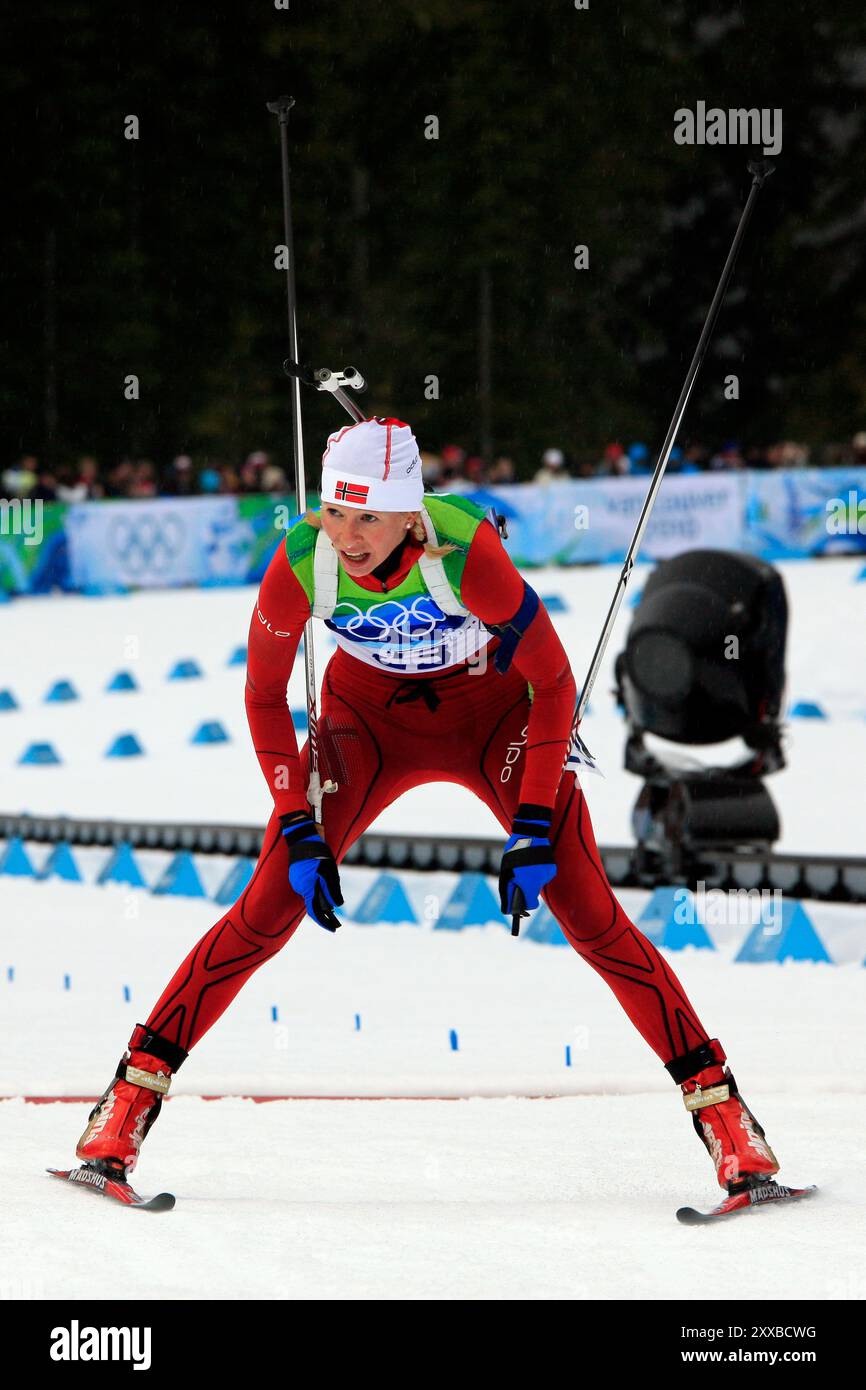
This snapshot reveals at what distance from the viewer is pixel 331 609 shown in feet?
15.9

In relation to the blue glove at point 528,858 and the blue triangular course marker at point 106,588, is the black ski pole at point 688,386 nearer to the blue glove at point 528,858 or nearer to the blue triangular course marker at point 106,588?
the blue glove at point 528,858

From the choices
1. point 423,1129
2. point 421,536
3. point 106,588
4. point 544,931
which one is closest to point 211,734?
point 544,931

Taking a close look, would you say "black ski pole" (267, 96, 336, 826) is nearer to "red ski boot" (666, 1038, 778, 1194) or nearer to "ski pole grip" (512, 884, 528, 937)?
"ski pole grip" (512, 884, 528, 937)

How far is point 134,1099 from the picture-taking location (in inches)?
190

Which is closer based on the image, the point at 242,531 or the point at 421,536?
the point at 421,536

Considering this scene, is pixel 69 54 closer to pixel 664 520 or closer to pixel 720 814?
pixel 664 520

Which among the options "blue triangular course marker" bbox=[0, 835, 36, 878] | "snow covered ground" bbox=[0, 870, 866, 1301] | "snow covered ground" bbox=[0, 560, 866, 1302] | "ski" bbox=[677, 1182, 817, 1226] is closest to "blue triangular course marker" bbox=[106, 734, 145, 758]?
"snow covered ground" bbox=[0, 560, 866, 1302]

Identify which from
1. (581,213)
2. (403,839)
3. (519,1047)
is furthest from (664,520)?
(581,213)

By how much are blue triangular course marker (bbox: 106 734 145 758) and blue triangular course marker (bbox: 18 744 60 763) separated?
41 cm

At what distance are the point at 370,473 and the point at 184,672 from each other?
45.1ft

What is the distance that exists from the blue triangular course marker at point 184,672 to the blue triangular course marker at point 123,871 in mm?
7126

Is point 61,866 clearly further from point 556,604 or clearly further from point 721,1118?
point 556,604

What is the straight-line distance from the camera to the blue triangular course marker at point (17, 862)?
11352 mm
